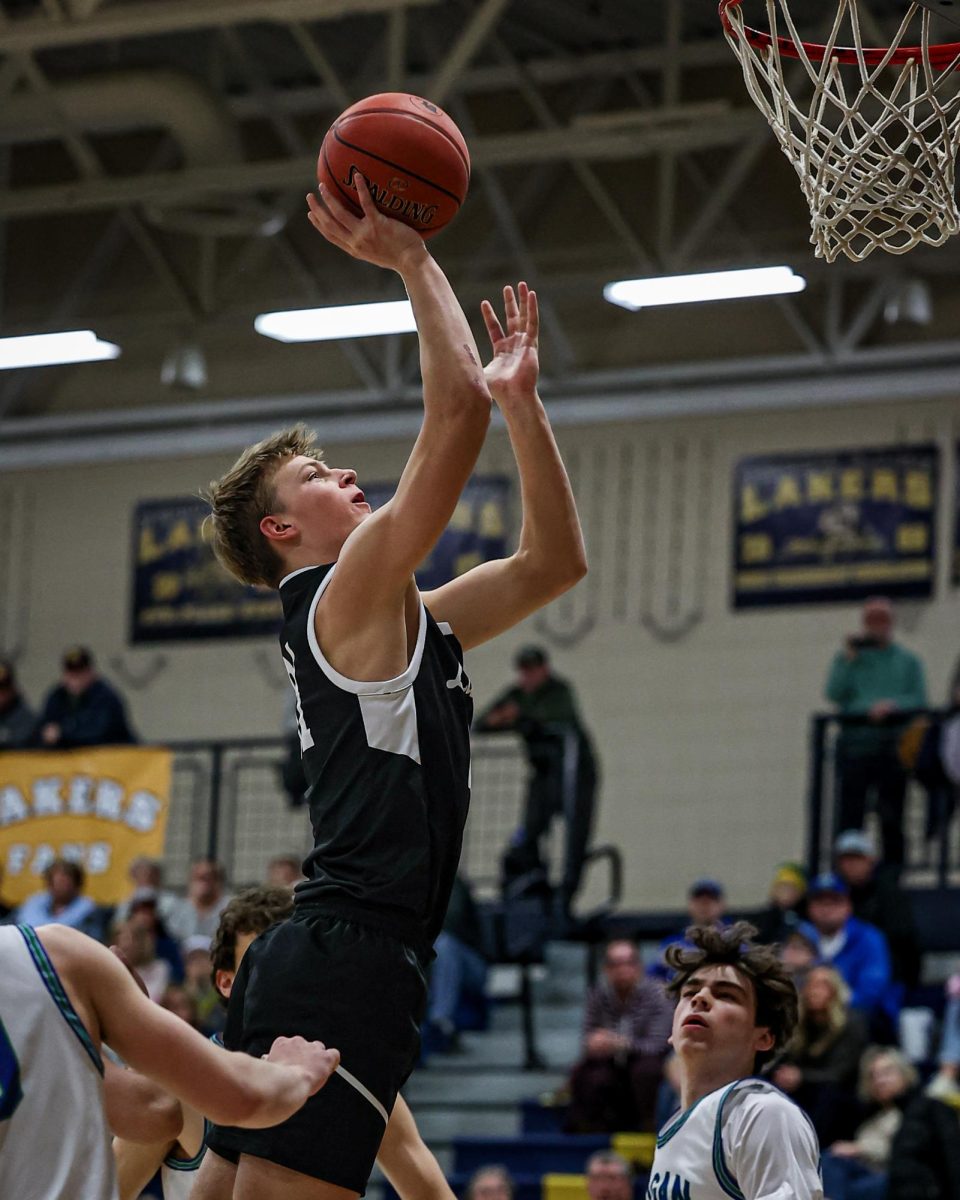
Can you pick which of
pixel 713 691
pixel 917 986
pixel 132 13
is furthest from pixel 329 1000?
pixel 713 691

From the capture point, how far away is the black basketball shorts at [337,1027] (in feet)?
12.9

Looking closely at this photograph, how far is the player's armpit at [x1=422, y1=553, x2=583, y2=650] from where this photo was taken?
461cm

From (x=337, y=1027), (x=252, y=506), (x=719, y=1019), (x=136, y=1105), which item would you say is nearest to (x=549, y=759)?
(x=719, y=1019)

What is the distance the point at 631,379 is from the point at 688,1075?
43.2ft

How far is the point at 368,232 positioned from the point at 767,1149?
7.20ft

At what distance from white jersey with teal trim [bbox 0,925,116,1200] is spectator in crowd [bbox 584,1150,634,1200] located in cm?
677

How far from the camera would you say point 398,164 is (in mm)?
4434

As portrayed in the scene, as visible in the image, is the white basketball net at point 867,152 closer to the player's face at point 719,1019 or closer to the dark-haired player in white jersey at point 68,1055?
the player's face at point 719,1019

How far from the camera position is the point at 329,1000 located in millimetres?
3982

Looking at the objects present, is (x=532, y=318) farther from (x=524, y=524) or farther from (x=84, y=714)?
(x=84, y=714)

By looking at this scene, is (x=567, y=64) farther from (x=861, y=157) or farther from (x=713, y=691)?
(x=861, y=157)

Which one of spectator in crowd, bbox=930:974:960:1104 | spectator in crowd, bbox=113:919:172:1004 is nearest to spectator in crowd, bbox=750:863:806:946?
spectator in crowd, bbox=930:974:960:1104

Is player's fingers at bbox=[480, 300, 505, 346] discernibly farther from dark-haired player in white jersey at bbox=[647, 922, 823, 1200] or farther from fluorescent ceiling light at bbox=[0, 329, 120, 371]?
fluorescent ceiling light at bbox=[0, 329, 120, 371]

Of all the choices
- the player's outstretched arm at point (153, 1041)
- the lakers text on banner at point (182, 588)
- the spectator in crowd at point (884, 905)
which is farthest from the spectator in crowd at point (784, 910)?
the player's outstretched arm at point (153, 1041)
